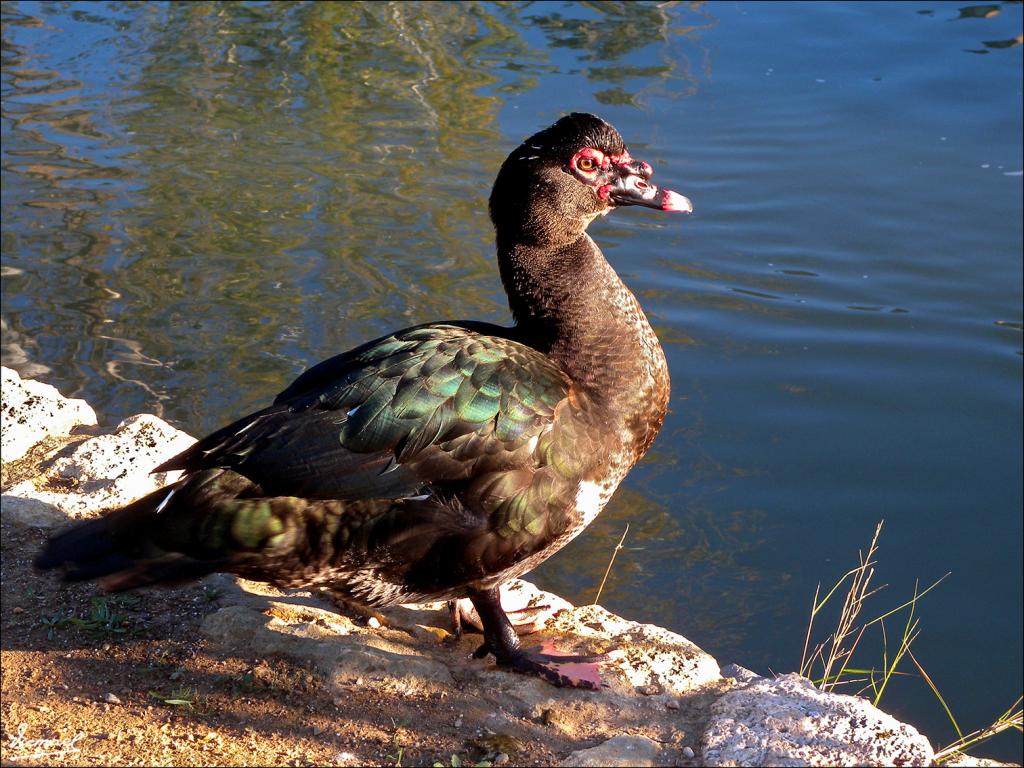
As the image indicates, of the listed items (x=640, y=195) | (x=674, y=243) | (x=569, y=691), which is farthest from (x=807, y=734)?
(x=674, y=243)

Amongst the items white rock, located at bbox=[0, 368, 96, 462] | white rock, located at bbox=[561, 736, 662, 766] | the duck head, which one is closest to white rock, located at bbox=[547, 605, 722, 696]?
white rock, located at bbox=[561, 736, 662, 766]

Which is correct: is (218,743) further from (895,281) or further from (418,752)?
(895,281)

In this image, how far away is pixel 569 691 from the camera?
371cm

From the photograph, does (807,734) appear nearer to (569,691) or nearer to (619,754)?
(619,754)

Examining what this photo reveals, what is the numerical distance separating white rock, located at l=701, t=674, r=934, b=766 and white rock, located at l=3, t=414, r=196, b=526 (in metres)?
2.47

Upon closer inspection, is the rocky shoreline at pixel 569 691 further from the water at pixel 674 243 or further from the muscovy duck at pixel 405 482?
the water at pixel 674 243

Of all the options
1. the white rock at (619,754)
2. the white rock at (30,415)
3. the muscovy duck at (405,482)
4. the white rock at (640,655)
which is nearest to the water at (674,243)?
the white rock at (30,415)

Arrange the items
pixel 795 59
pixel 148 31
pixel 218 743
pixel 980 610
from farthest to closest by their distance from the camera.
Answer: pixel 148 31 < pixel 795 59 < pixel 980 610 < pixel 218 743

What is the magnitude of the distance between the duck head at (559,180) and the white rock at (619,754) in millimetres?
1813

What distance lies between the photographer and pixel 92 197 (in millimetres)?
9266

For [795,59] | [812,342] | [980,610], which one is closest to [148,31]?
[795,59]

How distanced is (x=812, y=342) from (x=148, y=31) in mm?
8559

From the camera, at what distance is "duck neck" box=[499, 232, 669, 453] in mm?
3982

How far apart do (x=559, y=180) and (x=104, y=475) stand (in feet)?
7.86
